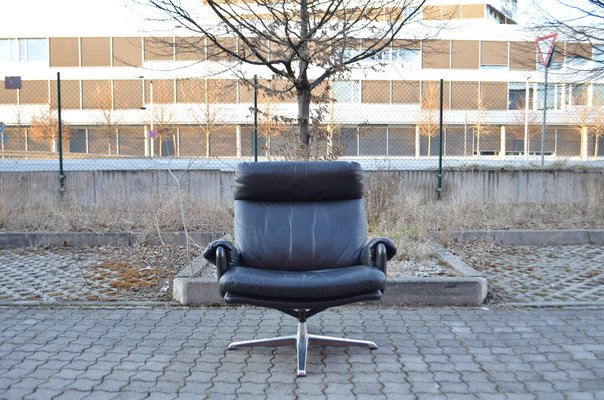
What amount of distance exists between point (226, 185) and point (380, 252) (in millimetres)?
6492

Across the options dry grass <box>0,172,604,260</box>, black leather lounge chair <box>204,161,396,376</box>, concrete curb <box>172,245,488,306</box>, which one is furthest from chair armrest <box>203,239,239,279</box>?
dry grass <box>0,172,604,260</box>

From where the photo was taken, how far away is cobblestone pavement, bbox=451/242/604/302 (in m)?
A: 5.54

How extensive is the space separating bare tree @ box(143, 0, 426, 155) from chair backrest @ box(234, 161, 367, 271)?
240 centimetres

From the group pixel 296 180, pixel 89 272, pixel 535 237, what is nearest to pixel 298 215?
pixel 296 180

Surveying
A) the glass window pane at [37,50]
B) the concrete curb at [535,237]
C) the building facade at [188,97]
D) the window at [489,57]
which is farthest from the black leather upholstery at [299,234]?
the glass window pane at [37,50]

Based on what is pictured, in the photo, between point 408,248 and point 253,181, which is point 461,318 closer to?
point 408,248

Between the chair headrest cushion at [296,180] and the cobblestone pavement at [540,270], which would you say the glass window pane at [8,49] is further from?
the chair headrest cushion at [296,180]

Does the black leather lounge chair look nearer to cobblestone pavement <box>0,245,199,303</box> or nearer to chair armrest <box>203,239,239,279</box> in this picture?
chair armrest <box>203,239,239,279</box>

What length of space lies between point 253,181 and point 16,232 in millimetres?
5105

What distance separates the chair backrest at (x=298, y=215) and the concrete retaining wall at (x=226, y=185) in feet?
16.0

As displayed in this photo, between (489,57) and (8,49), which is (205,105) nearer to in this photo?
(8,49)

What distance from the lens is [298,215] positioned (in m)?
4.54

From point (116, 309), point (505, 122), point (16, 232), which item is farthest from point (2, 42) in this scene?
point (116, 309)

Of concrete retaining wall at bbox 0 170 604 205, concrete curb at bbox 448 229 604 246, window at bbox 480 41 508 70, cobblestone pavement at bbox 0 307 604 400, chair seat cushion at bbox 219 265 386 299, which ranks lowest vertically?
cobblestone pavement at bbox 0 307 604 400
